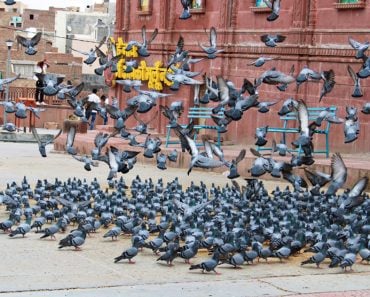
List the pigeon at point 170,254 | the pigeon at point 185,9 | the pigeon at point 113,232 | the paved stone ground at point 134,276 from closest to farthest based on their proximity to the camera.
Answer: the paved stone ground at point 134,276
the pigeon at point 170,254
the pigeon at point 113,232
the pigeon at point 185,9

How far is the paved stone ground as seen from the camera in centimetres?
978

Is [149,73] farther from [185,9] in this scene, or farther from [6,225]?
[6,225]

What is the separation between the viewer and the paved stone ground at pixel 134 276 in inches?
385

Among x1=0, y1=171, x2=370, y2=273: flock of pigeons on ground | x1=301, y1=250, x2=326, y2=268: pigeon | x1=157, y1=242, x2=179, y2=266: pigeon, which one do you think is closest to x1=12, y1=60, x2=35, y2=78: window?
x1=0, y1=171, x2=370, y2=273: flock of pigeons on ground

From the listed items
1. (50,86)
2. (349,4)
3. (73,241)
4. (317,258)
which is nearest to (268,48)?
(349,4)

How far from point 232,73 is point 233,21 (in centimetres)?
131

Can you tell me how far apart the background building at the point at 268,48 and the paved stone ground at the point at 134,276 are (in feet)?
37.0

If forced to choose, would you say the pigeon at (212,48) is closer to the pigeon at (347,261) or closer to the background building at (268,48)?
the background building at (268,48)

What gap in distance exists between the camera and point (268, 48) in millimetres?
25578

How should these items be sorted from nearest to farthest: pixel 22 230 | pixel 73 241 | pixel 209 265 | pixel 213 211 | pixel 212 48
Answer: pixel 209 265 → pixel 73 241 → pixel 22 230 → pixel 213 211 → pixel 212 48

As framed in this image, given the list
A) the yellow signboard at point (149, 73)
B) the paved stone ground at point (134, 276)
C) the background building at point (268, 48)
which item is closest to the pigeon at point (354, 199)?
the paved stone ground at point (134, 276)

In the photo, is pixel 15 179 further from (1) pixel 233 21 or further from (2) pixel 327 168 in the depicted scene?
(1) pixel 233 21

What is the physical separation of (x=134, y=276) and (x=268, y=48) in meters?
15.7

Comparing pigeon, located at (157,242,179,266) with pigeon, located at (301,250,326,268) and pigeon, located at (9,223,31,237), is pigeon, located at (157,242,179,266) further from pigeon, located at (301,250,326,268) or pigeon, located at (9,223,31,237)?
pigeon, located at (9,223,31,237)
